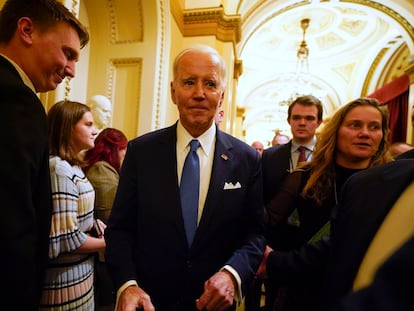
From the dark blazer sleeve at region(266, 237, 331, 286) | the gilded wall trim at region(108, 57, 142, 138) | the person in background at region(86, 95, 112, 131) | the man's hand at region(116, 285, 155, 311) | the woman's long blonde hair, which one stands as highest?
the gilded wall trim at region(108, 57, 142, 138)

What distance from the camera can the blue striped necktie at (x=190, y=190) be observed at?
48.4 inches

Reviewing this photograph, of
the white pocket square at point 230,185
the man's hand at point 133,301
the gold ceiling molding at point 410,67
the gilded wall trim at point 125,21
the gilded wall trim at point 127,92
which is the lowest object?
the man's hand at point 133,301

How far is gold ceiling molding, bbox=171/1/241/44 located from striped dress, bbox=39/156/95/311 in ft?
13.3

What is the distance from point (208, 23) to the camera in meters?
5.10

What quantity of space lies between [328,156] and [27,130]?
1.43m

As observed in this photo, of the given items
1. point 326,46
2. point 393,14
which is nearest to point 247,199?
point 393,14

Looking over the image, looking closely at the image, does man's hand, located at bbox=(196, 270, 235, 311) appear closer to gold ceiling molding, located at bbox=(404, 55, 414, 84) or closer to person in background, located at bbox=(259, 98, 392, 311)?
person in background, located at bbox=(259, 98, 392, 311)

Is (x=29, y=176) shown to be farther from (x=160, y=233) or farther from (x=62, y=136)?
(x=62, y=136)

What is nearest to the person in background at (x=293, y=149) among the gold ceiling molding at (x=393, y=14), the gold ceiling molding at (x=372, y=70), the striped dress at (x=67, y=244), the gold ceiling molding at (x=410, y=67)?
the striped dress at (x=67, y=244)

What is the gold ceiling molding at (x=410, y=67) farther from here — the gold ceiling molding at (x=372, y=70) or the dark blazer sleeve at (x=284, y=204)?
the dark blazer sleeve at (x=284, y=204)

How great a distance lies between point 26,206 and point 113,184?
1.18 meters

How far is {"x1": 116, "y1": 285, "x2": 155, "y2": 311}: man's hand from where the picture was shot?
1016 mm

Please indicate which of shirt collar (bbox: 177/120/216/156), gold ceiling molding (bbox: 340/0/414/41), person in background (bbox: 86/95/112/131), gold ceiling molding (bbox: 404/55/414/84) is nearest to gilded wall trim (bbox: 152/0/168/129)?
person in background (bbox: 86/95/112/131)

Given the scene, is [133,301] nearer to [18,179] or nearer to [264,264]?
[18,179]
